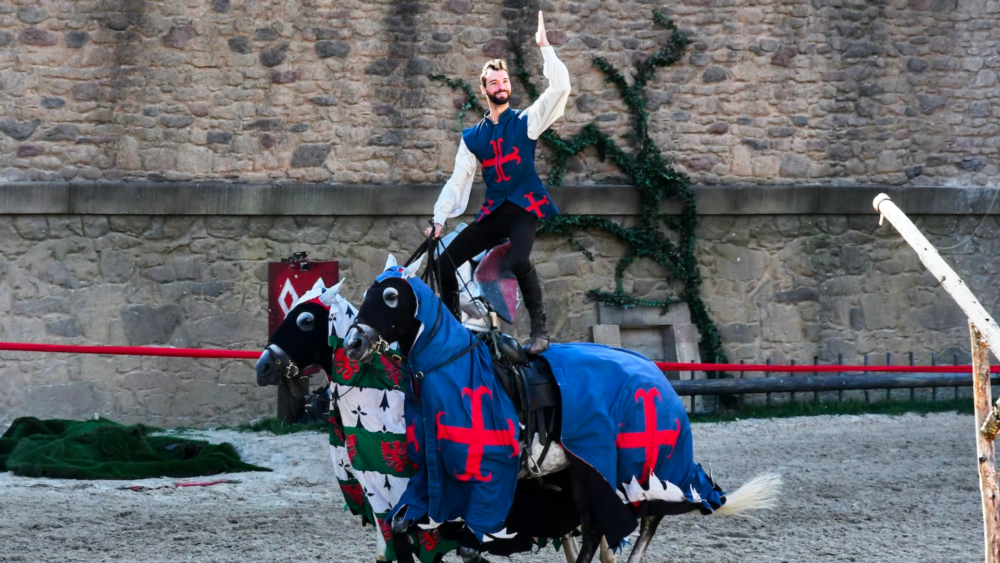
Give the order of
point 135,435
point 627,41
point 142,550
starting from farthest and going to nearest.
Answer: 1. point 627,41
2. point 135,435
3. point 142,550

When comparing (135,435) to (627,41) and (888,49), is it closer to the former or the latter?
(627,41)

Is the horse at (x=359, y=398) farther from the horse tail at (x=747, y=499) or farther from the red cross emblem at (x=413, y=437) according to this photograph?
the horse tail at (x=747, y=499)

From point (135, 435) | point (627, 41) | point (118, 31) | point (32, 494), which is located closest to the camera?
point (32, 494)

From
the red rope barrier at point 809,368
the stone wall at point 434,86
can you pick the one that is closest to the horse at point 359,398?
the red rope barrier at point 809,368

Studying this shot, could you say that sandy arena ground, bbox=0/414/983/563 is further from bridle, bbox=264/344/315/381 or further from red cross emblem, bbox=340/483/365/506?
bridle, bbox=264/344/315/381

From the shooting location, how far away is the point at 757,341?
10.3 metres

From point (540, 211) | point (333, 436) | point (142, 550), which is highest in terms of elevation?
point (540, 211)

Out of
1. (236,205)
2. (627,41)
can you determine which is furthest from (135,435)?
(627,41)

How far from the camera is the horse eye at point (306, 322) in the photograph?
4.52m

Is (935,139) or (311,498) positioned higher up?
(935,139)

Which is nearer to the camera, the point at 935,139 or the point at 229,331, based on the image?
the point at 229,331

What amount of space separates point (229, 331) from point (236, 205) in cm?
99

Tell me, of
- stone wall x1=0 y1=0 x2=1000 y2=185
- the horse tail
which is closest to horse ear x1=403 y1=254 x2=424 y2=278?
the horse tail

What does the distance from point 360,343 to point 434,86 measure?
18.5ft
